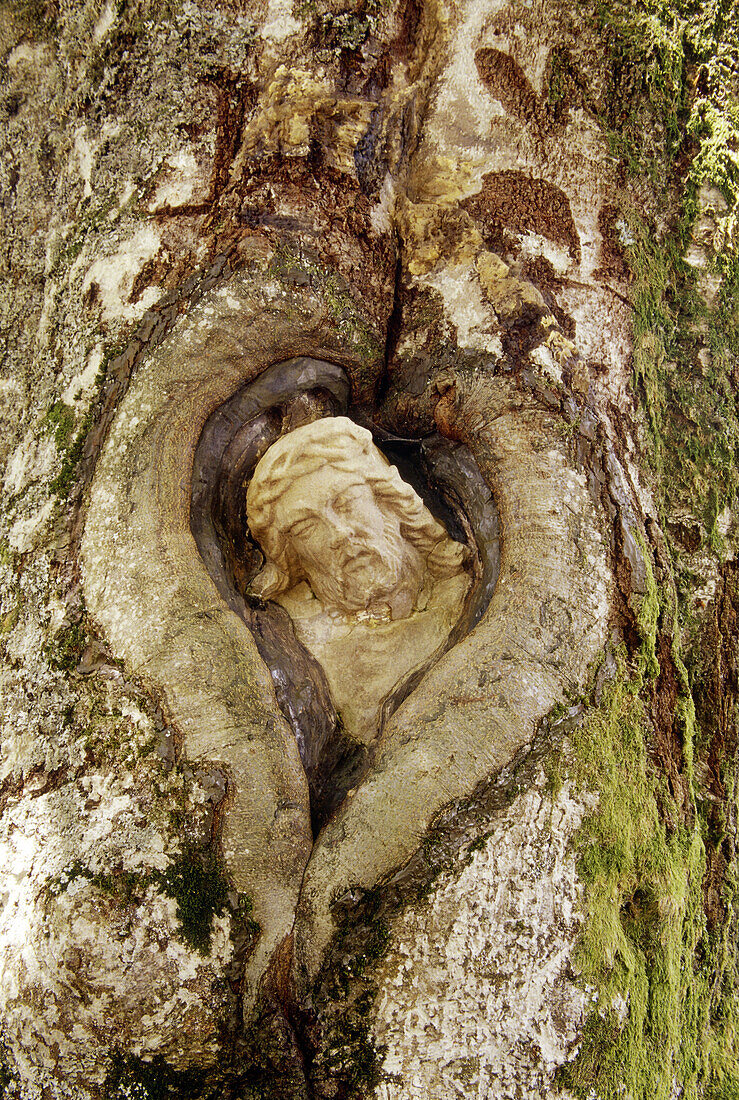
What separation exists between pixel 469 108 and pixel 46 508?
1.87m

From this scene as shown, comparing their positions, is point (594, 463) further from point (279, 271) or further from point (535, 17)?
point (535, 17)

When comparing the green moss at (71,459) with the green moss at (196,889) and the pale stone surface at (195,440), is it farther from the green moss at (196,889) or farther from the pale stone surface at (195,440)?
the green moss at (196,889)

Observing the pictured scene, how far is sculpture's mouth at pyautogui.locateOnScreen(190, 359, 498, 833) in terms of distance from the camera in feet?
7.04

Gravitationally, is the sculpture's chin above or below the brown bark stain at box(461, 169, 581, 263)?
below

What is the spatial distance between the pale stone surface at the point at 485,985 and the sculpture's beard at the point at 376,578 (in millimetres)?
803

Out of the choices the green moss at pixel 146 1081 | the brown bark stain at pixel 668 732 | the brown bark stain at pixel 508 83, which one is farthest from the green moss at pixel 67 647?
the brown bark stain at pixel 508 83

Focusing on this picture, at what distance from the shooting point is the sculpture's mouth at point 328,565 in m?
2.14

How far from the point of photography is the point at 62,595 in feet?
6.47

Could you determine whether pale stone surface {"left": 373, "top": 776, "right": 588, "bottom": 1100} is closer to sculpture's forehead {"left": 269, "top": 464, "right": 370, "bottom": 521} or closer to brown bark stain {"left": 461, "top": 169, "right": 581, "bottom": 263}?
sculpture's forehead {"left": 269, "top": 464, "right": 370, "bottom": 521}

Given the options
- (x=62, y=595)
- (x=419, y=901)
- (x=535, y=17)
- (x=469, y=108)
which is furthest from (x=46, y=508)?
(x=535, y=17)

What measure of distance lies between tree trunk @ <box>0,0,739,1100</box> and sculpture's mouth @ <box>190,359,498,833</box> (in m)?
0.01

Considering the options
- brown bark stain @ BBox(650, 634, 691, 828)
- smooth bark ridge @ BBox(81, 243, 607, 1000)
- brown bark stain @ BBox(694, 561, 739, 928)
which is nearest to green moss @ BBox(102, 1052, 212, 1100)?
smooth bark ridge @ BBox(81, 243, 607, 1000)

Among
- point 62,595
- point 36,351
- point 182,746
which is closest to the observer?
point 182,746

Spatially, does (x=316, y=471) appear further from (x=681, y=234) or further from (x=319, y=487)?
(x=681, y=234)
